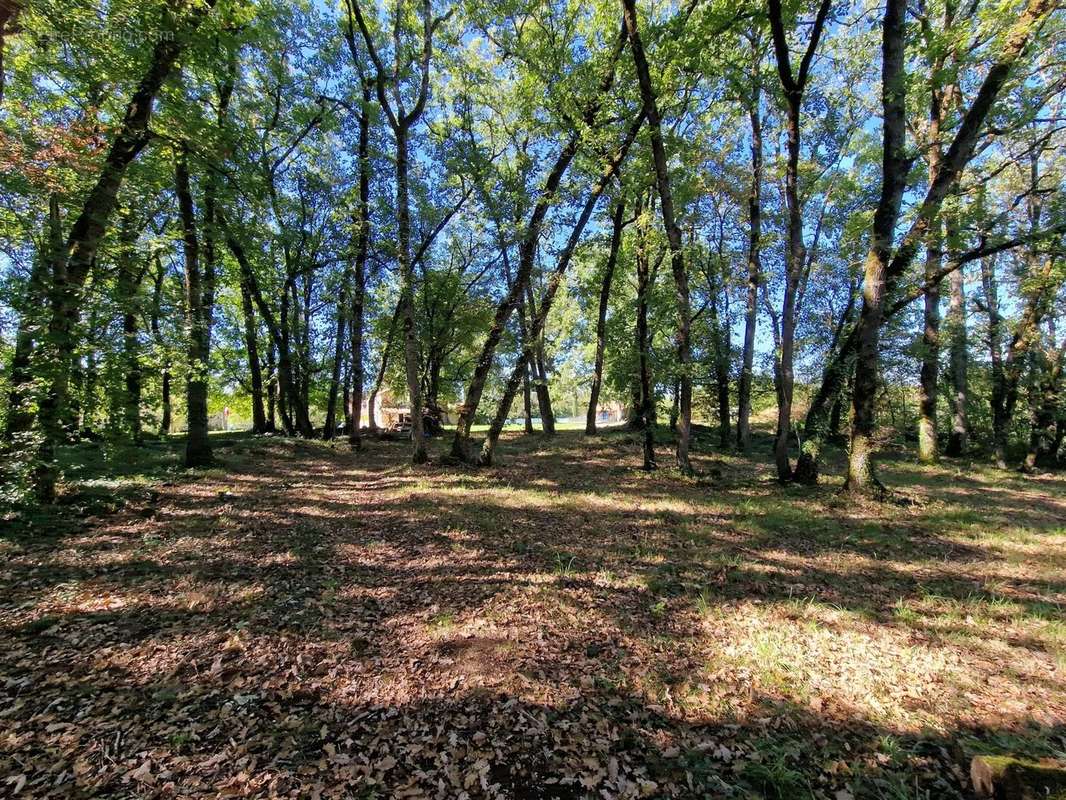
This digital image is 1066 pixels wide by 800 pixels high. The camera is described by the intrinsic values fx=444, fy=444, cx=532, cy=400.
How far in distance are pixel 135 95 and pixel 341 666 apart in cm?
1001

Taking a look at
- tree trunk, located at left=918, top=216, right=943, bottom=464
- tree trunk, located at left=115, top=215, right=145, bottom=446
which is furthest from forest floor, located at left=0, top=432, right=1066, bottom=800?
tree trunk, located at left=918, top=216, right=943, bottom=464

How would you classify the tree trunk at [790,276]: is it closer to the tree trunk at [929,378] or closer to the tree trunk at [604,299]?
the tree trunk at [604,299]

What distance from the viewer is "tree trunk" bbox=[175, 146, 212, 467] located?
A: 9.01 meters

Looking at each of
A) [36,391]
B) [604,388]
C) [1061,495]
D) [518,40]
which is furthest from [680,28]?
[604,388]

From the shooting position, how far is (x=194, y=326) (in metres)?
8.41

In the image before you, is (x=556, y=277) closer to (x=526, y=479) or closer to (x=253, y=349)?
(x=526, y=479)

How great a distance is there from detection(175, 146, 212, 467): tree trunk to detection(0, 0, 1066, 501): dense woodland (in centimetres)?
8

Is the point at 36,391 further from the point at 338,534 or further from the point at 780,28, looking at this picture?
the point at 780,28

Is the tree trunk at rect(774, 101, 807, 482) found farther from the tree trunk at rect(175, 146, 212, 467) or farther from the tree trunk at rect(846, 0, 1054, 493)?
the tree trunk at rect(175, 146, 212, 467)

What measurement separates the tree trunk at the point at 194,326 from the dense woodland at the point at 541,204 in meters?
0.08

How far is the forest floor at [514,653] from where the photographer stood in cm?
285

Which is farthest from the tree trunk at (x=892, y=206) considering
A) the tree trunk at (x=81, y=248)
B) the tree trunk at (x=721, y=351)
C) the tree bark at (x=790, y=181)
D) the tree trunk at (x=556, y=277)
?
the tree trunk at (x=81, y=248)

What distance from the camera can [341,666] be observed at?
3842 mm

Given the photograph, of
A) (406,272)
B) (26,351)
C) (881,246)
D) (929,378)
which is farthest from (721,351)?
(26,351)
